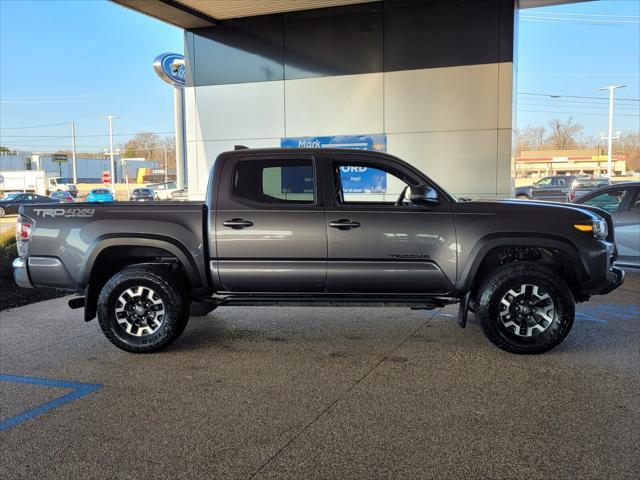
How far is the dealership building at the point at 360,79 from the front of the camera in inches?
474

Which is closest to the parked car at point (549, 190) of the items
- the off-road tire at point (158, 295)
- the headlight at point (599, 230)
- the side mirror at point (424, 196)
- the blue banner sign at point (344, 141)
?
the blue banner sign at point (344, 141)

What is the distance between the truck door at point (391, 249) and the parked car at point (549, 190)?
890 inches

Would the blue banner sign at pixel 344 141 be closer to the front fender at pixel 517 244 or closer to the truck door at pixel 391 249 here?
the truck door at pixel 391 249

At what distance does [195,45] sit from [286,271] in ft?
35.1

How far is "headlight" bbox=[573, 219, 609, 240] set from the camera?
5.30 metres

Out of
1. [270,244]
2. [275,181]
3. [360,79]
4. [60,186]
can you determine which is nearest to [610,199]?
[360,79]

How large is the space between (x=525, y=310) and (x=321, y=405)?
235cm

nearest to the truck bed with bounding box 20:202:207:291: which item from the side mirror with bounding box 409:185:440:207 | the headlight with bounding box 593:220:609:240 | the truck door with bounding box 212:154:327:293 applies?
the truck door with bounding box 212:154:327:293

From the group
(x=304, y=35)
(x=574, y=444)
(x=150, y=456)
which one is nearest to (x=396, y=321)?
(x=574, y=444)

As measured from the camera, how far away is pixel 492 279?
5.34 meters

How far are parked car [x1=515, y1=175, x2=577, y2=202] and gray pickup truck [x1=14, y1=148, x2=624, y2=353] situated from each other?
878 inches

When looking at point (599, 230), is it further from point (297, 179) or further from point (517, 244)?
point (297, 179)

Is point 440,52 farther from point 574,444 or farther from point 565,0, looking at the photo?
point 574,444

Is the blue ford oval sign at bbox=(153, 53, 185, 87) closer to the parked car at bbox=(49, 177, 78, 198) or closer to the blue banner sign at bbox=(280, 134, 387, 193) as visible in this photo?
the blue banner sign at bbox=(280, 134, 387, 193)
